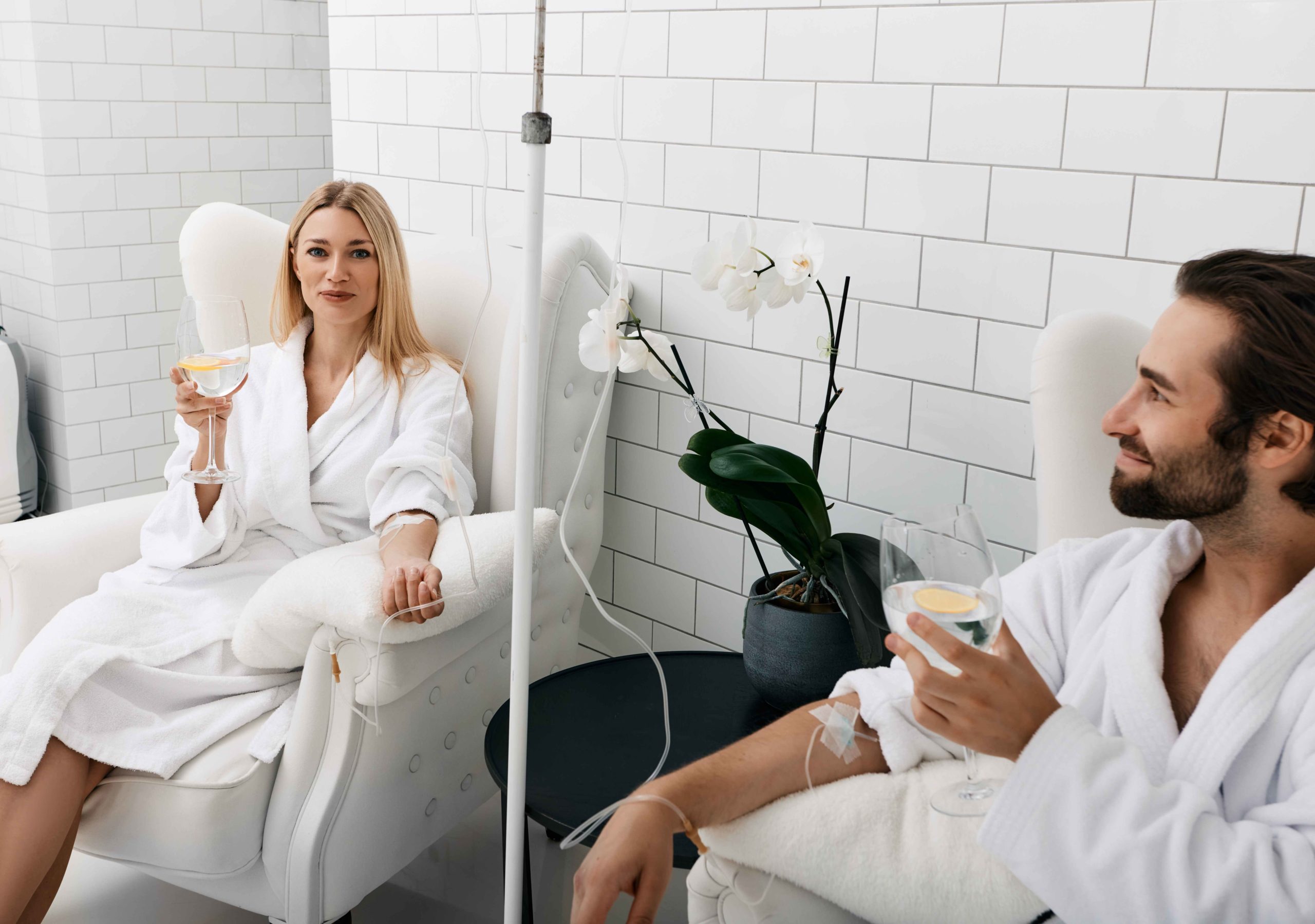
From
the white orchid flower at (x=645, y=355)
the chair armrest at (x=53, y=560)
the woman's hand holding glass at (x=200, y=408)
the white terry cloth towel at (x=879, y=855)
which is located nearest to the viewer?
the white terry cloth towel at (x=879, y=855)

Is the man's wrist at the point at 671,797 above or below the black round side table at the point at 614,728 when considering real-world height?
above

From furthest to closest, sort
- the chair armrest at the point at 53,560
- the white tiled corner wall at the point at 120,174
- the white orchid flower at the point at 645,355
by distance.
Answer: the white tiled corner wall at the point at 120,174 < the chair armrest at the point at 53,560 < the white orchid flower at the point at 645,355

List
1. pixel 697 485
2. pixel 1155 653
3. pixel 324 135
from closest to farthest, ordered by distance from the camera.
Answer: pixel 1155 653, pixel 697 485, pixel 324 135

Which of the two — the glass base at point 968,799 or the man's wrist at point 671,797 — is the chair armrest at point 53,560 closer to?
the man's wrist at point 671,797

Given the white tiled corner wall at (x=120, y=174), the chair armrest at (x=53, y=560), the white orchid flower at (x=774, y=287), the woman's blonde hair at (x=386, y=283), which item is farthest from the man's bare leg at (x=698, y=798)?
the white tiled corner wall at (x=120, y=174)

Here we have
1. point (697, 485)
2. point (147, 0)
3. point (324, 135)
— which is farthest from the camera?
point (324, 135)

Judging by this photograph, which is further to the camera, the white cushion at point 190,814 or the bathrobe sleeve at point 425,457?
the bathrobe sleeve at point 425,457

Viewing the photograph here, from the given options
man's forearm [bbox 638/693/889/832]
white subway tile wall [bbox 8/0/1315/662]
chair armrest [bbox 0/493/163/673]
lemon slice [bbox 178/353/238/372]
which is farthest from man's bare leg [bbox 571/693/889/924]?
chair armrest [bbox 0/493/163/673]

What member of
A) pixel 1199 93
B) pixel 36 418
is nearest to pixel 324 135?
pixel 36 418

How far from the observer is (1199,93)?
147 centimetres

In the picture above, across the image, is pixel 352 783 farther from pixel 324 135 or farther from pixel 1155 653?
pixel 324 135

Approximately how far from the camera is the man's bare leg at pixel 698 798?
1.04m

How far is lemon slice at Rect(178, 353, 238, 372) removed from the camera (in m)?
1.68

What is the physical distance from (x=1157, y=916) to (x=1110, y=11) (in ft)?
3.74
